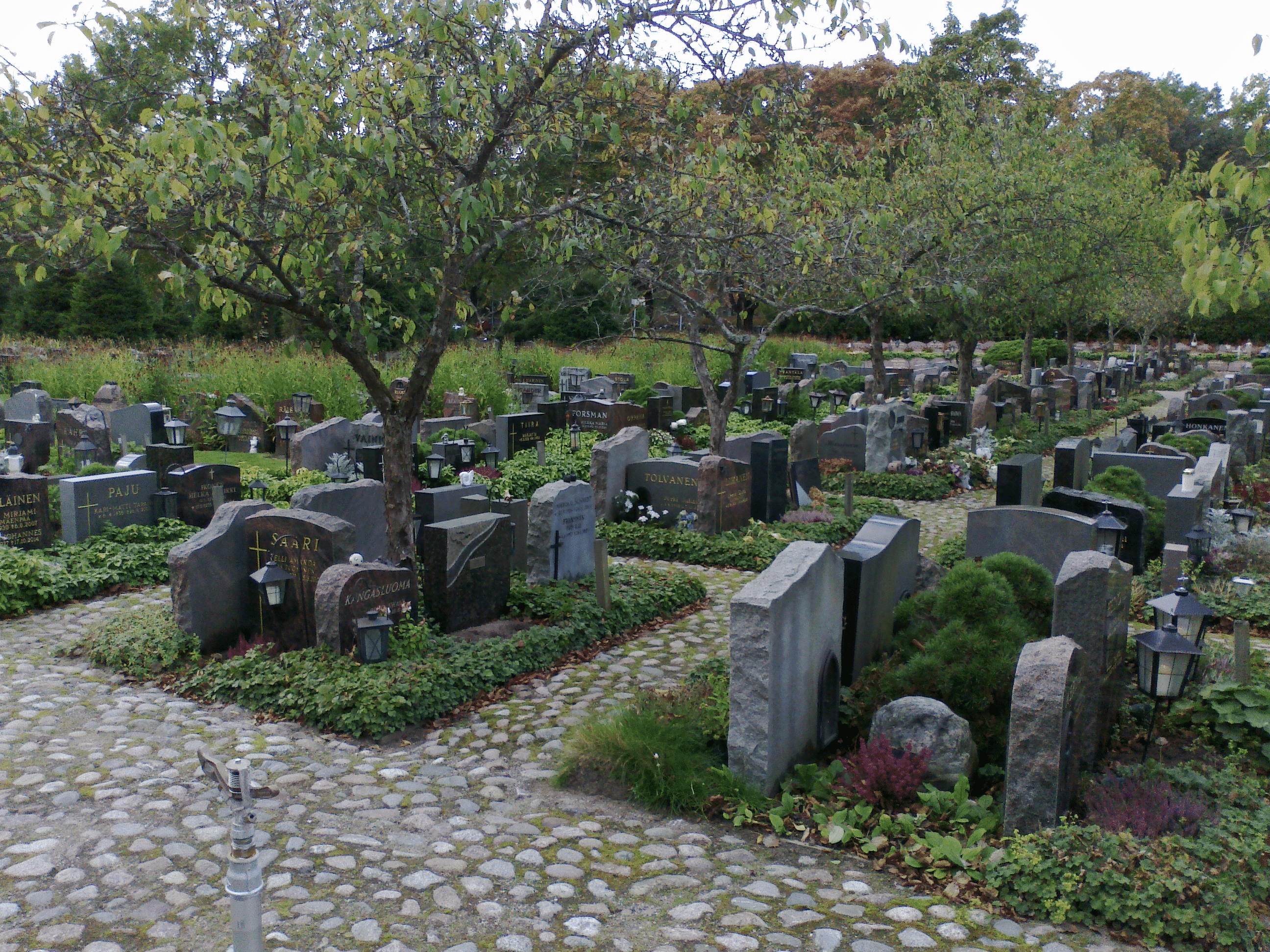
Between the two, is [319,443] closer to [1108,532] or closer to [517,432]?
[517,432]

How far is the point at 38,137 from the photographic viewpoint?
8180 millimetres

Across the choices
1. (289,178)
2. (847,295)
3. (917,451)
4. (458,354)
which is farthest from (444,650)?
(458,354)

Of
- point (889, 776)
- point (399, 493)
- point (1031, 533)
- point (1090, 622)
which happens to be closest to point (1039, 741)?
point (889, 776)

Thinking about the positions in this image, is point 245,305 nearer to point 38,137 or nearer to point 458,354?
point 38,137

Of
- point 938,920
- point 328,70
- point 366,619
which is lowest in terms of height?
point 938,920

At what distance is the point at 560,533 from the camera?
1046 cm

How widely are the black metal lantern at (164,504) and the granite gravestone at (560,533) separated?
202 inches

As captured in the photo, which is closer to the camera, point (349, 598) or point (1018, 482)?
point (349, 598)

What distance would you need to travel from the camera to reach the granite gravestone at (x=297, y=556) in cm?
848

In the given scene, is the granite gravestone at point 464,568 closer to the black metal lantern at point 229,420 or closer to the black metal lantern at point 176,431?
the black metal lantern at point 176,431

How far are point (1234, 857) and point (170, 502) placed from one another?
1178 centimetres

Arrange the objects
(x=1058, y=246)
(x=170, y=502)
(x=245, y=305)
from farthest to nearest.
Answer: (x=1058, y=246), (x=170, y=502), (x=245, y=305)

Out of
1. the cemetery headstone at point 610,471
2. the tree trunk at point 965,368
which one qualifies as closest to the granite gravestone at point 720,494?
the cemetery headstone at point 610,471

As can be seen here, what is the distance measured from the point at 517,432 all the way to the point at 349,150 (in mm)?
9693
